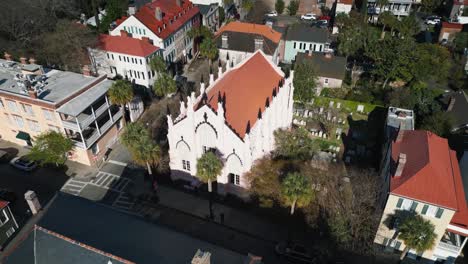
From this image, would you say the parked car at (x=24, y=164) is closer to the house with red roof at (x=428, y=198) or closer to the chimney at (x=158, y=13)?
the chimney at (x=158, y=13)

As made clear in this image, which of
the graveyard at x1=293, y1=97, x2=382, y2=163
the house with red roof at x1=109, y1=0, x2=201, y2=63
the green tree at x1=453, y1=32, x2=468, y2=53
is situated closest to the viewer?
the graveyard at x1=293, y1=97, x2=382, y2=163

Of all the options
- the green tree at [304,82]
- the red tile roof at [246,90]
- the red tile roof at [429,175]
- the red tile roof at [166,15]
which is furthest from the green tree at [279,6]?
the red tile roof at [429,175]

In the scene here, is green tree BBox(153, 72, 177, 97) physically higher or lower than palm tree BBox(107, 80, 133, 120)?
lower

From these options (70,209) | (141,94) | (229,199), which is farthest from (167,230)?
(141,94)

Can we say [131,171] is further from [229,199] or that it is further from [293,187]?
[293,187]

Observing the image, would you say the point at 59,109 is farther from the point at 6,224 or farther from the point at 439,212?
the point at 439,212

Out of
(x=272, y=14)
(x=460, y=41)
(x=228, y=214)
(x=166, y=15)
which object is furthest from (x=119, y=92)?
(x=460, y=41)

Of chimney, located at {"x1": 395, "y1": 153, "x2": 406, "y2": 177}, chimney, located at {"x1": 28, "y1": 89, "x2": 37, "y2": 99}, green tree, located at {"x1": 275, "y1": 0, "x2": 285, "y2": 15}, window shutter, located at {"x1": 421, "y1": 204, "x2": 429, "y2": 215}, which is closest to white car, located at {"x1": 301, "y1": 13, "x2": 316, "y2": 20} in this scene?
green tree, located at {"x1": 275, "y1": 0, "x2": 285, "y2": 15}

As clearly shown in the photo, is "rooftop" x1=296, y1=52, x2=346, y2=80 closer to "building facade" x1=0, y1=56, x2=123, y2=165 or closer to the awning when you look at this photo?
"building facade" x1=0, y1=56, x2=123, y2=165
